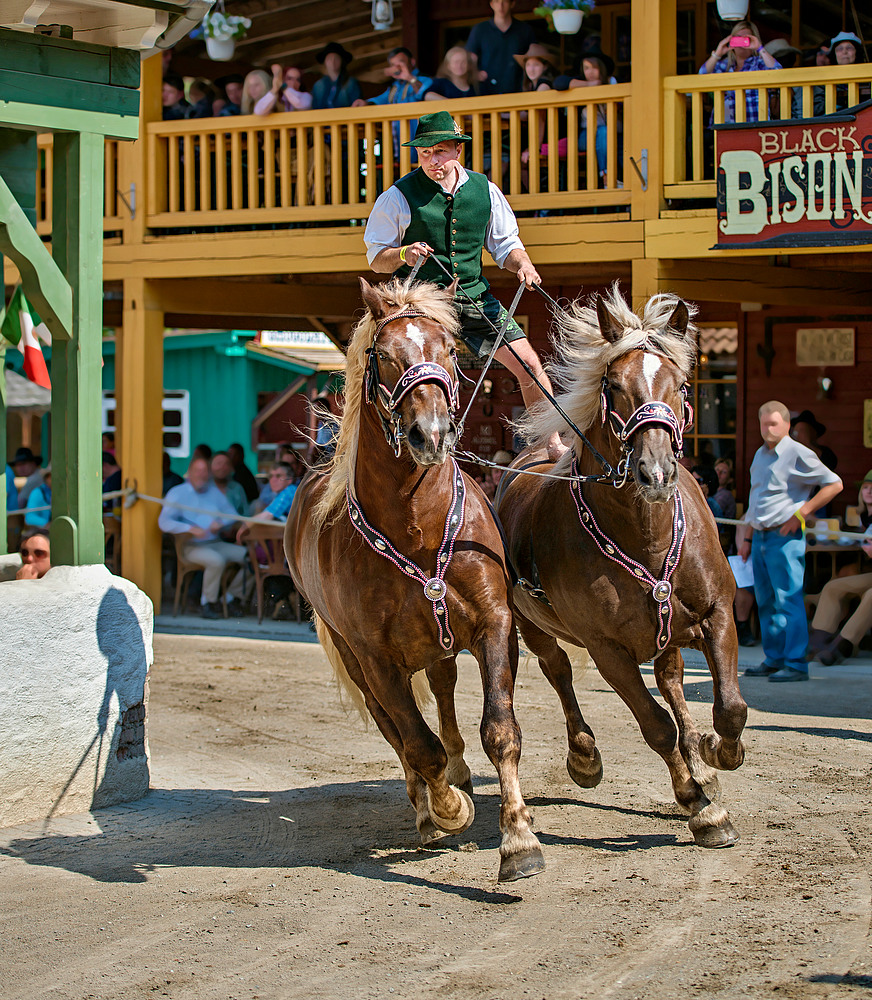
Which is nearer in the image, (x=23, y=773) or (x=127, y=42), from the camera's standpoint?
(x=23, y=773)

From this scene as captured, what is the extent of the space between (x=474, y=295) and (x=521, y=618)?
161cm

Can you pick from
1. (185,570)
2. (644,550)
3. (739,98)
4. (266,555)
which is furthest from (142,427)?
(644,550)

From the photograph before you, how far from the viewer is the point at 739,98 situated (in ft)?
34.2

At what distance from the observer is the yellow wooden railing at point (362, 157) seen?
11188mm

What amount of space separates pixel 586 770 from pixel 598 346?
1.96 m

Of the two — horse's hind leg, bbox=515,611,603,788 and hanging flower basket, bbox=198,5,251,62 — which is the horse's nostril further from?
hanging flower basket, bbox=198,5,251,62

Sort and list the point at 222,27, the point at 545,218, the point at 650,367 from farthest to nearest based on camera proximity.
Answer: the point at 222,27
the point at 545,218
the point at 650,367

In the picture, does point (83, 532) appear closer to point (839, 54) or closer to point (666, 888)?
point (666, 888)

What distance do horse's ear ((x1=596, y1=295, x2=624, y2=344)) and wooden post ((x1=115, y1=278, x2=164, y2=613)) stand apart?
837cm

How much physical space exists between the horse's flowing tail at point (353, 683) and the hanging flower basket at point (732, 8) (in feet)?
24.8

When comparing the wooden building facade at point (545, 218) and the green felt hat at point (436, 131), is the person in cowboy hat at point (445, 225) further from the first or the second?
the wooden building facade at point (545, 218)

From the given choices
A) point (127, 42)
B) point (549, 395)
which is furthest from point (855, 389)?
point (127, 42)

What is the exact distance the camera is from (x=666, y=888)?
449cm

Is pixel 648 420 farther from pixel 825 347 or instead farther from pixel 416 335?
pixel 825 347
